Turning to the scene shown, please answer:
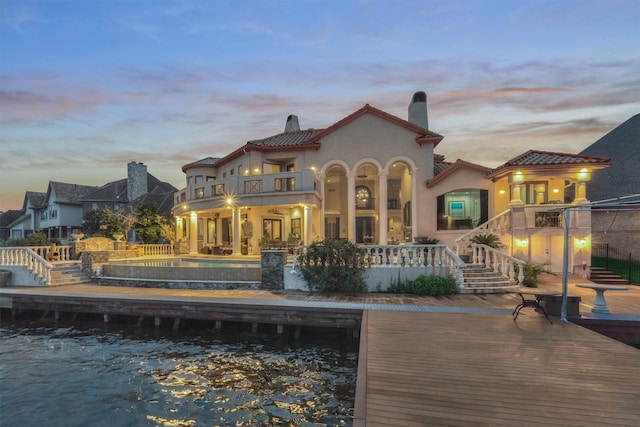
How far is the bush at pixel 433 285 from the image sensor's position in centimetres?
1236

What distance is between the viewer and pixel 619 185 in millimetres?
28031

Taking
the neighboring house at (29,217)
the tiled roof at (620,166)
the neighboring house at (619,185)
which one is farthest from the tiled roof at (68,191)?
the tiled roof at (620,166)

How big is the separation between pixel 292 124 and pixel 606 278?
75.4ft

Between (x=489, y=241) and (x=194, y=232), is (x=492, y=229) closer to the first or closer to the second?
(x=489, y=241)

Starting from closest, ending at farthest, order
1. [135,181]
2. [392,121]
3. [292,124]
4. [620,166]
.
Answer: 1. [392,121]
2. [292,124]
3. [620,166]
4. [135,181]

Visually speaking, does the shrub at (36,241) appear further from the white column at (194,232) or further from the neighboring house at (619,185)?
the neighboring house at (619,185)

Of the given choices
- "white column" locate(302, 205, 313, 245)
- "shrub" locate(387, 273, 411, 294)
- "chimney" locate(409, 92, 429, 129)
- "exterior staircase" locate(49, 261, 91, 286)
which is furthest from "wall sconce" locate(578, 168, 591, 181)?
"exterior staircase" locate(49, 261, 91, 286)

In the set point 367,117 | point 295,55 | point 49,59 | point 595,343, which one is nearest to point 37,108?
point 49,59

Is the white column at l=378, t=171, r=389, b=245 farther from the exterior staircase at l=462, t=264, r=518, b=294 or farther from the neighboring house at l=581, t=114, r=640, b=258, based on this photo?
the neighboring house at l=581, t=114, r=640, b=258

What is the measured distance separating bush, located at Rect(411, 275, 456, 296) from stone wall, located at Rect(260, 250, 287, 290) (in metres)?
5.48

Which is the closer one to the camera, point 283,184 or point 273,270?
point 273,270

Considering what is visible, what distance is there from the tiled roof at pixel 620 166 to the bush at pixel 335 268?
27.2 m

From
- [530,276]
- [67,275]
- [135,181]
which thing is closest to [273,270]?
[67,275]

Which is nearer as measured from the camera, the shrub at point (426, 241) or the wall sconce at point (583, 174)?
the wall sconce at point (583, 174)
